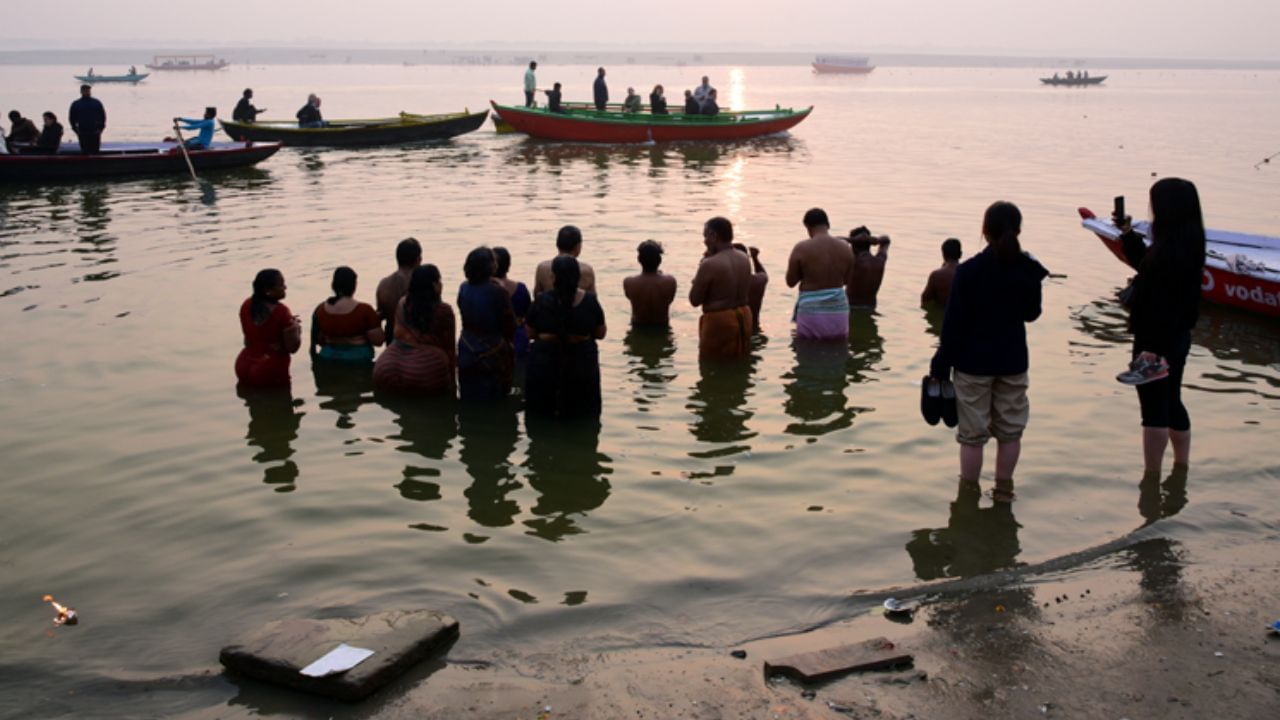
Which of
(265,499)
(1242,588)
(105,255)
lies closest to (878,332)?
(1242,588)

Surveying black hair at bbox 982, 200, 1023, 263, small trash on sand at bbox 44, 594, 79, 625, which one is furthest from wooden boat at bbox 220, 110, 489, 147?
black hair at bbox 982, 200, 1023, 263

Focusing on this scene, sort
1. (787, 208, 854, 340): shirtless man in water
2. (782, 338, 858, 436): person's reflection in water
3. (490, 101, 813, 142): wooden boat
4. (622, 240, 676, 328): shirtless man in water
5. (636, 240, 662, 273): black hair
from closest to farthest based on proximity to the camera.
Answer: (782, 338, 858, 436): person's reflection in water
(787, 208, 854, 340): shirtless man in water
(636, 240, 662, 273): black hair
(622, 240, 676, 328): shirtless man in water
(490, 101, 813, 142): wooden boat

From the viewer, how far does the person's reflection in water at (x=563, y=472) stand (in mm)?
6859

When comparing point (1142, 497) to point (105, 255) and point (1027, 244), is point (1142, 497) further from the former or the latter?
point (105, 255)

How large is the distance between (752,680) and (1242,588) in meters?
2.88

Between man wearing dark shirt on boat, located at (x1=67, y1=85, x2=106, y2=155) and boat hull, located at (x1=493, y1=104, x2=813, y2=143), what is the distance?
42.8 ft

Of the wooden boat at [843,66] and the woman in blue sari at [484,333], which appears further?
the wooden boat at [843,66]

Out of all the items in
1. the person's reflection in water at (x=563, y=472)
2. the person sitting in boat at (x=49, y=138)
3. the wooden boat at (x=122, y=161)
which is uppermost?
the person sitting in boat at (x=49, y=138)

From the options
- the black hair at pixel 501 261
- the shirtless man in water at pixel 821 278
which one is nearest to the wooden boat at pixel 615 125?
the shirtless man in water at pixel 821 278

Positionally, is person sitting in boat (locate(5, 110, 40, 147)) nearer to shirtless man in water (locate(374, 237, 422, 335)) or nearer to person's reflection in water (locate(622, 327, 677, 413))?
shirtless man in water (locate(374, 237, 422, 335))

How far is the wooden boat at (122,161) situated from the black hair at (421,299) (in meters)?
19.1

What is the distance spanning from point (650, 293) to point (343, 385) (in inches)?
131

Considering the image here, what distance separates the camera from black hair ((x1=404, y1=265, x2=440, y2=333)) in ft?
28.1

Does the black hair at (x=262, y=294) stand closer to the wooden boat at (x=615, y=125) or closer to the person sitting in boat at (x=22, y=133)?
the person sitting in boat at (x=22, y=133)
